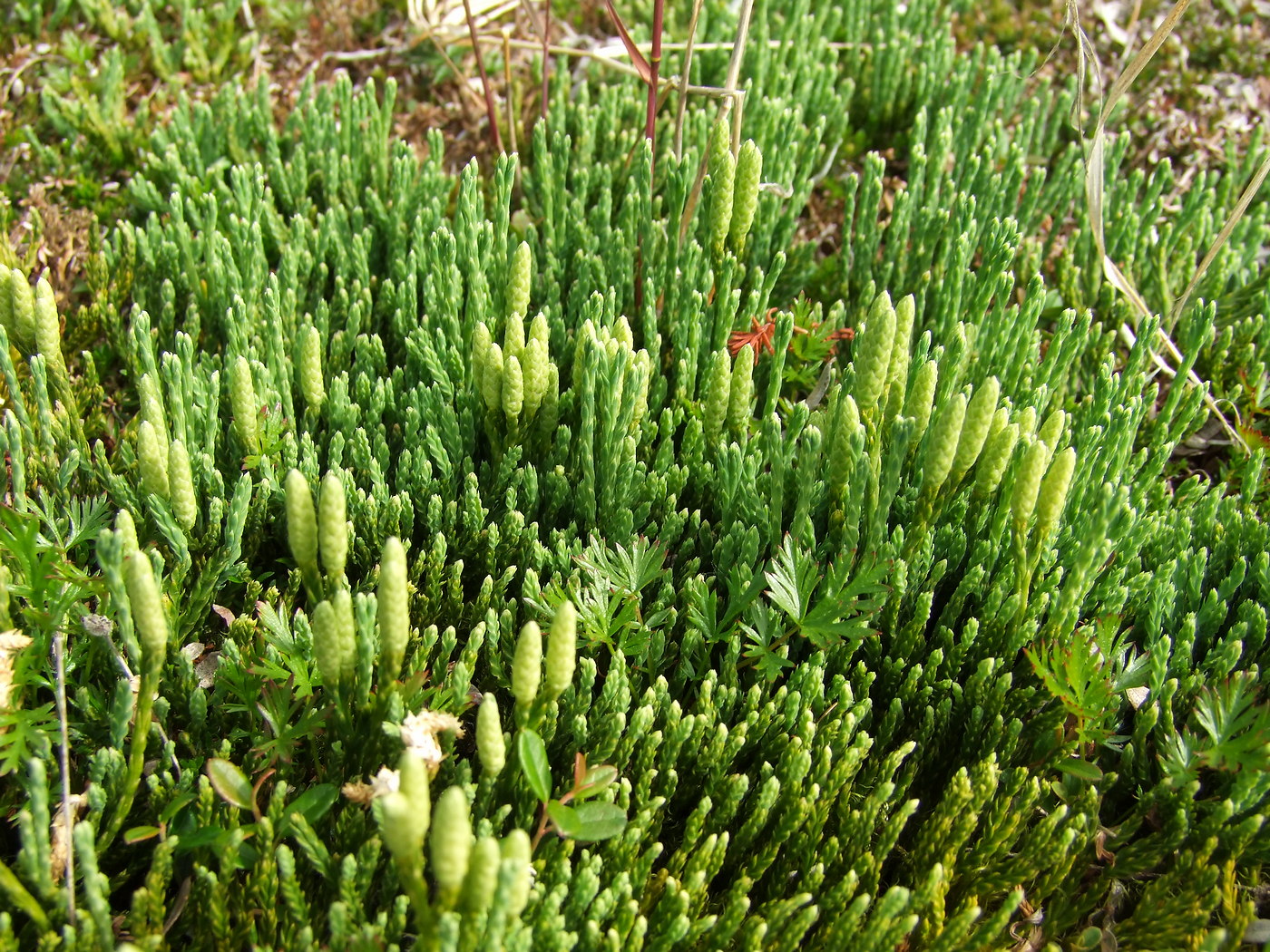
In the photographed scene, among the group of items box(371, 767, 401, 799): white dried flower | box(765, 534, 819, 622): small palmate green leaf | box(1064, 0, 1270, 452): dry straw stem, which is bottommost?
box(371, 767, 401, 799): white dried flower

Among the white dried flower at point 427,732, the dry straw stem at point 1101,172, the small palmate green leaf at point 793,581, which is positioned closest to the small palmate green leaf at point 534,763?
the white dried flower at point 427,732

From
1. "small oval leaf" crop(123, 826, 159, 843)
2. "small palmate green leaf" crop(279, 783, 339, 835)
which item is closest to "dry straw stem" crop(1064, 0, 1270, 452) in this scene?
"small palmate green leaf" crop(279, 783, 339, 835)

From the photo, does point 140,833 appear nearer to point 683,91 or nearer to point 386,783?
point 386,783

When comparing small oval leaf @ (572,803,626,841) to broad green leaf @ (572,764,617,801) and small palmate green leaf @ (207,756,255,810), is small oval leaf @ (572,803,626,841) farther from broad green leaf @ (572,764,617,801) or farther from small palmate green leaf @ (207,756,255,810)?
small palmate green leaf @ (207,756,255,810)

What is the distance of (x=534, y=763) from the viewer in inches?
66.7

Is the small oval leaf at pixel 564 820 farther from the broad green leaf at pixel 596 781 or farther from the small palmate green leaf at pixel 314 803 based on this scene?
the small palmate green leaf at pixel 314 803

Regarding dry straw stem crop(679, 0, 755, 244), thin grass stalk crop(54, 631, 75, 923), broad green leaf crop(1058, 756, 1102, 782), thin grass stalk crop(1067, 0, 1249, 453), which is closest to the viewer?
thin grass stalk crop(54, 631, 75, 923)

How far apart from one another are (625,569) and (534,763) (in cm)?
55

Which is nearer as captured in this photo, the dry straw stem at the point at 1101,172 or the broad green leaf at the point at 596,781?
the broad green leaf at the point at 596,781

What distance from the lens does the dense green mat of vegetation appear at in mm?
1743

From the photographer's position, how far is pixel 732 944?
179 centimetres

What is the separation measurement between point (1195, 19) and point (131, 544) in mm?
4584

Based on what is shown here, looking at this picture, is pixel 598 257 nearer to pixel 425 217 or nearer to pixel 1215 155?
pixel 425 217

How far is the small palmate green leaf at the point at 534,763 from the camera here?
66.1 inches
